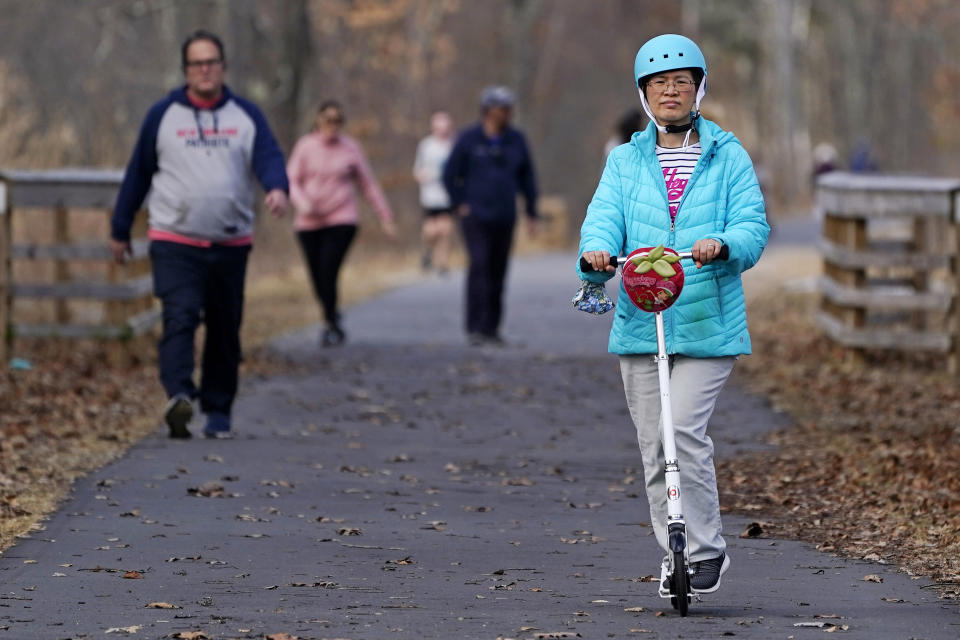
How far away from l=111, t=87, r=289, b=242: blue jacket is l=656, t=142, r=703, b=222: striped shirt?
4269 mm

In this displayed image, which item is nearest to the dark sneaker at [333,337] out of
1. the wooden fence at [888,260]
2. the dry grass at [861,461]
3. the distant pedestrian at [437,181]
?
the dry grass at [861,461]

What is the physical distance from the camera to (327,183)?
1619 centimetres

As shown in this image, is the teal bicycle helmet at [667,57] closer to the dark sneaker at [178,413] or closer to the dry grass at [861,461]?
the dry grass at [861,461]

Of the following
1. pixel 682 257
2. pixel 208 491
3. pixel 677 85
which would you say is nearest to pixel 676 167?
pixel 677 85

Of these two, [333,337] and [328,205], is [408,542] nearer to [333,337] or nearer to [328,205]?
[328,205]

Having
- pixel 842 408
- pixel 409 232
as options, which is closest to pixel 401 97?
pixel 409 232

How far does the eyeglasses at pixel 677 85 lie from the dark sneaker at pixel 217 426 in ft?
16.1

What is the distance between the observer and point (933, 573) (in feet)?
23.7

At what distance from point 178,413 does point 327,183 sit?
5966 mm

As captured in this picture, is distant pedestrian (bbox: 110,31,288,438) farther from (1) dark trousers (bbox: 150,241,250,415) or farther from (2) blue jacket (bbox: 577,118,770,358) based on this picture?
(2) blue jacket (bbox: 577,118,770,358)

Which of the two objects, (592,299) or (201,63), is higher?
(201,63)

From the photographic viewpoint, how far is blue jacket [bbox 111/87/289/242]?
10484mm

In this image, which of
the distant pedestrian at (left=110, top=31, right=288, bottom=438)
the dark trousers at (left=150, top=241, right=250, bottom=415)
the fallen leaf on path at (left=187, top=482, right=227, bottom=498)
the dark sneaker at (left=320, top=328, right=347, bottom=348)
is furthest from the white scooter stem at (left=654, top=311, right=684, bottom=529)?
the dark sneaker at (left=320, top=328, right=347, bottom=348)

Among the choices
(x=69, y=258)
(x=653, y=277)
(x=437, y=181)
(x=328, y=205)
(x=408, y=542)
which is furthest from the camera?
(x=437, y=181)
